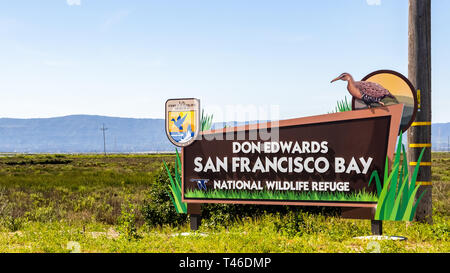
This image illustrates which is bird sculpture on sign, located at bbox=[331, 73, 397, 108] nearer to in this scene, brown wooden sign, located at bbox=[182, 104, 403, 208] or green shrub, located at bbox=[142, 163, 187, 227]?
brown wooden sign, located at bbox=[182, 104, 403, 208]

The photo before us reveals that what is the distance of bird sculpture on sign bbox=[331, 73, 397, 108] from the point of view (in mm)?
9312

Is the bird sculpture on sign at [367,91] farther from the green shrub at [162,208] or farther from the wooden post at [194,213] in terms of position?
the green shrub at [162,208]

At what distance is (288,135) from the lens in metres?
9.88

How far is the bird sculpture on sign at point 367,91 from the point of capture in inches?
367

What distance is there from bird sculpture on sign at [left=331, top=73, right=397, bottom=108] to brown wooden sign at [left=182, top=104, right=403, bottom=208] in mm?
253

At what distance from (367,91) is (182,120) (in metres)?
4.38

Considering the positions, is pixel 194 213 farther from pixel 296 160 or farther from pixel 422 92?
pixel 422 92

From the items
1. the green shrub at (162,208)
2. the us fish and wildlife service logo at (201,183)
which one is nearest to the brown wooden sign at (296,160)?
the us fish and wildlife service logo at (201,183)

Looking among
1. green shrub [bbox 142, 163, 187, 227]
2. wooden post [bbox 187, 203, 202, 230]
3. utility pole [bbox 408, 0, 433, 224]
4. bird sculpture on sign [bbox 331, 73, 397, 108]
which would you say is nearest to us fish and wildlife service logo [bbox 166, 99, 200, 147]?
wooden post [bbox 187, 203, 202, 230]

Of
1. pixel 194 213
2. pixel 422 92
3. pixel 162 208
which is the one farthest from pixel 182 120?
pixel 422 92
